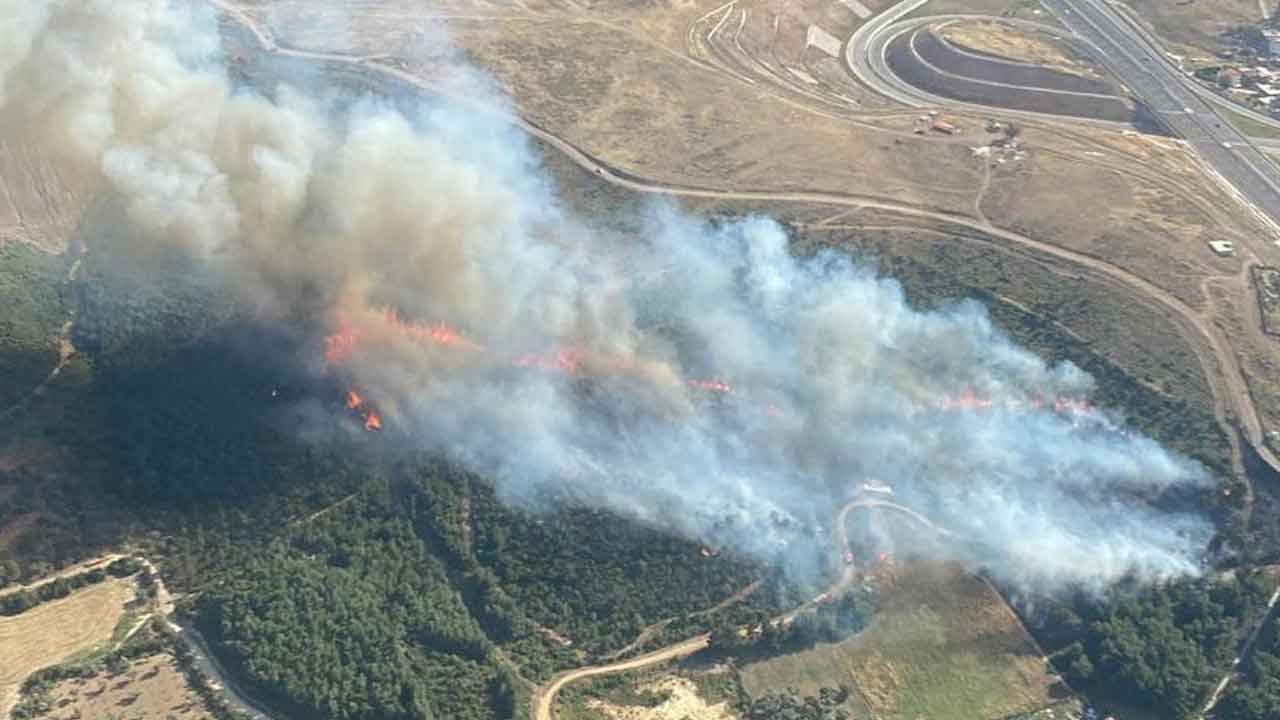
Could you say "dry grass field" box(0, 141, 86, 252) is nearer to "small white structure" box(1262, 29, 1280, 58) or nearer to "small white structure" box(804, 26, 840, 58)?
"small white structure" box(804, 26, 840, 58)

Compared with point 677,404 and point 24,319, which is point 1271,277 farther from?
point 24,319

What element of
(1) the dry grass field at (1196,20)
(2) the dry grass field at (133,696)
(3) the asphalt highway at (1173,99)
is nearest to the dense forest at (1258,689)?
(3) the asphalt highway at (1173,99)

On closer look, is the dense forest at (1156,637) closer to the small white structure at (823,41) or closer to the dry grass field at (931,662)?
the dry grass field at (931,662)

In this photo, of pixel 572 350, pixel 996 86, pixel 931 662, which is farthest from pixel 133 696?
pixel 996 86

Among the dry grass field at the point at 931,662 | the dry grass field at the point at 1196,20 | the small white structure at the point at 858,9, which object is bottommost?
the dry grass field at the point at 931,662

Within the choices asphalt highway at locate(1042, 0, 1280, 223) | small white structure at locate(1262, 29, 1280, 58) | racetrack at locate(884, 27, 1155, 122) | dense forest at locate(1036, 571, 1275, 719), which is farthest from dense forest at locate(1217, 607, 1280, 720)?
small white structure at locate(1262, 29, 1280, 58)

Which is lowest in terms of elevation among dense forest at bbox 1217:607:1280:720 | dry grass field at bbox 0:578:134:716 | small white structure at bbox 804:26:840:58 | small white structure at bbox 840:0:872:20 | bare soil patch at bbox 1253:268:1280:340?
dry grass field at bbox 0:578:134:716
